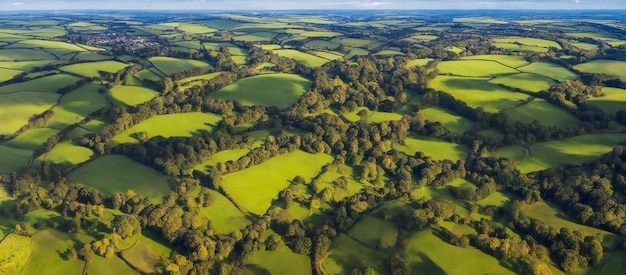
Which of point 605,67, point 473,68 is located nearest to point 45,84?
point 473,68

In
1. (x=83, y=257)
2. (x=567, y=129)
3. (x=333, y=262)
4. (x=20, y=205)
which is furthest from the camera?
(x=567, y=129)

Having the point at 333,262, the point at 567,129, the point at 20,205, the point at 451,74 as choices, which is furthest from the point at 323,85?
the point at 20,205

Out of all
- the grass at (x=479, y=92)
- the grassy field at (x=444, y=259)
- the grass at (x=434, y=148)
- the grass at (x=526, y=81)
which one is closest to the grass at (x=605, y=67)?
the grass at (x=526, y=81)

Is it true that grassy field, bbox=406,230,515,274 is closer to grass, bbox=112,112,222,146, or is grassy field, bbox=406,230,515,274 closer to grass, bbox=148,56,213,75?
grass, bbox=112,112,222,146

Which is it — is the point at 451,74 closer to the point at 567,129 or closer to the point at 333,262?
the point at 567,129

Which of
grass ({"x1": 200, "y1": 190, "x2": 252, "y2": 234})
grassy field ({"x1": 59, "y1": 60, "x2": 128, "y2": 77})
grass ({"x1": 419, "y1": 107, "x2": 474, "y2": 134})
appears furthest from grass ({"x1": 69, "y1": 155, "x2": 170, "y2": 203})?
grassy field ({"x1": 59, "y1": 60, "x2": 128, "y2": 77})

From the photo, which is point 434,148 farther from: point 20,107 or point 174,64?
point 174,64

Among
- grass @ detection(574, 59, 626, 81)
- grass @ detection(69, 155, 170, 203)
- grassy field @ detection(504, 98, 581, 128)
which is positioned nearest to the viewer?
grass @ detection(69, 155, 170, 203)
